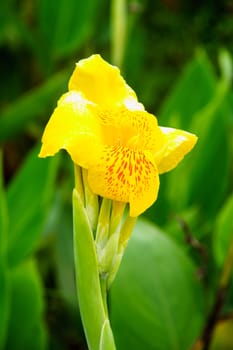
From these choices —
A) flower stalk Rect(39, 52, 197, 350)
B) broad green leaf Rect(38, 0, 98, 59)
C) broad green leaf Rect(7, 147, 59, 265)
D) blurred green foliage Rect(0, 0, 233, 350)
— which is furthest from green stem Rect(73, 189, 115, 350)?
broad green leaf Rect(38, 0, 98, 59)

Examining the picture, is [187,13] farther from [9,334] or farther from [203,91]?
[9,334]

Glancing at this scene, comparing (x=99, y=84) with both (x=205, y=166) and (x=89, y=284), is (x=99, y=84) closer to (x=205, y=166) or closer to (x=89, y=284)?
(x=89, y=284)

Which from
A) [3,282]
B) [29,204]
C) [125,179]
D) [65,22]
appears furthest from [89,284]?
[65,22]

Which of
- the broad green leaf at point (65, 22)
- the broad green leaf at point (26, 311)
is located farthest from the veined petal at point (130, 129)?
the broad green leaf at point (65, 22)

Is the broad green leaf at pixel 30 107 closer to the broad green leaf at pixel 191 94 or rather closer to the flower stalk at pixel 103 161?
the broad green leaf at pixel 191 94

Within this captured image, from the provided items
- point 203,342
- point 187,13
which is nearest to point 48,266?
point 203,342

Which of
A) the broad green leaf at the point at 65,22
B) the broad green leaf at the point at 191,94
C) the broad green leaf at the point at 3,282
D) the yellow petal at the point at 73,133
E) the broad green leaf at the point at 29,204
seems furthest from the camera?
the broad green leaf at the point at 65,22
